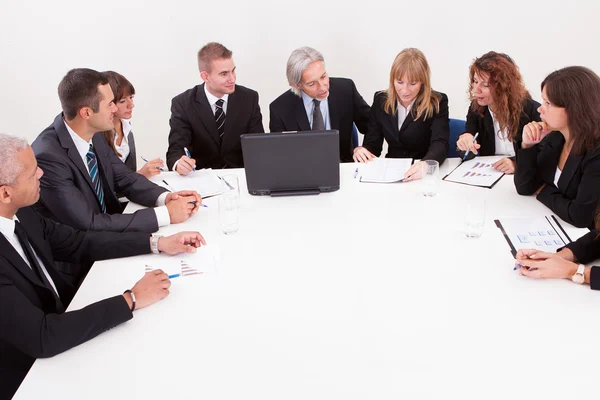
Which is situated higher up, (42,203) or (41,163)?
(41,163)

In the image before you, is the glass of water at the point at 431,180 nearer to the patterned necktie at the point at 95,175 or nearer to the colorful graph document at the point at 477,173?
the colorful graph document at the point at 477,173

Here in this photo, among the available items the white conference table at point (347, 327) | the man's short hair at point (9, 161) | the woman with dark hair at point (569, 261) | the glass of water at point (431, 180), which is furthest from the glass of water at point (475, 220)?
the man's short hair at point (9, 161)

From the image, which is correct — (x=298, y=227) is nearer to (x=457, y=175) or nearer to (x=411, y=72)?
(x=457, y=175)

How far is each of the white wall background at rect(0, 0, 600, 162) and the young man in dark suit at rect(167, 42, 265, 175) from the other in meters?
1.07

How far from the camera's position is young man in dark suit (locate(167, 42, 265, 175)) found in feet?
11.4

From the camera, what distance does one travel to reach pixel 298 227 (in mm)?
2260

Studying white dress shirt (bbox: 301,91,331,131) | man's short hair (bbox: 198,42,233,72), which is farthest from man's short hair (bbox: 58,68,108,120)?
white dress shirt (bbox: 301,91,331,131)

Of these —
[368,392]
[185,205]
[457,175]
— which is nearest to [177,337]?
[368,392]

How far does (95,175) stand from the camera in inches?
104

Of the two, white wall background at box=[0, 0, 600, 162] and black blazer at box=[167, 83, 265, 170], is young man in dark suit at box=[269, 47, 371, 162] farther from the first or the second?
white wall background at box=[0, 0, 600, 162]

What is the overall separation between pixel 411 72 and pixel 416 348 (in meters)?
2.05

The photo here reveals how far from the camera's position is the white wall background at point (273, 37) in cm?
439

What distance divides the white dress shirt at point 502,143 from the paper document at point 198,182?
1741mm

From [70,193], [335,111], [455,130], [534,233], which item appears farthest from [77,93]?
[455,130]
